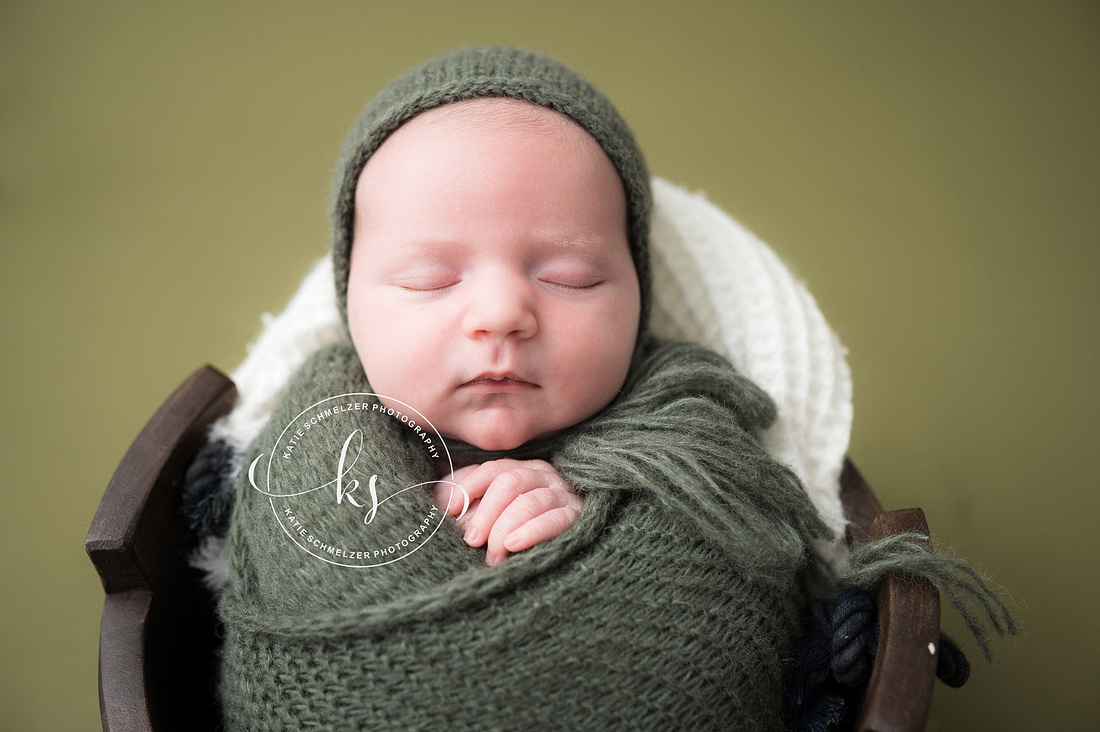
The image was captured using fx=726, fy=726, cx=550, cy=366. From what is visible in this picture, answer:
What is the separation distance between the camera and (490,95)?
856 millimetres

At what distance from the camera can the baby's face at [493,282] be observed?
0.75m

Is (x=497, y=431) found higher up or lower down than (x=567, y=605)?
higher up

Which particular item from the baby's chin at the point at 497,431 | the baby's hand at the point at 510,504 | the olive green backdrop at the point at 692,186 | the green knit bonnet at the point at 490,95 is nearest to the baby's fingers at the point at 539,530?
the baby's hand at the point at 510,504

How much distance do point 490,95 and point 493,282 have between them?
0.26 meters

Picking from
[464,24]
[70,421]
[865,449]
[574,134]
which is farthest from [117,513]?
[464,24]

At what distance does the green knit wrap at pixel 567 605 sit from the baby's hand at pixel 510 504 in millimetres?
18

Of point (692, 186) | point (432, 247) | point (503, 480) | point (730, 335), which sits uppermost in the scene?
point (692, 186)

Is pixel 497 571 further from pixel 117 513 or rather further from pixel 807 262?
pixel 807 262

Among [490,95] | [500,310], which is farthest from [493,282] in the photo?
[490,95]

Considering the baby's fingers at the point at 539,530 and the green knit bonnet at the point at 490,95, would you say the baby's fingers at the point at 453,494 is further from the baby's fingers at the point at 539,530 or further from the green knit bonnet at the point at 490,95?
the green knit bonnet at the point at 490,95

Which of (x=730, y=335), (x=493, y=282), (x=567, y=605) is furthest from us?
(x=730, y=335)

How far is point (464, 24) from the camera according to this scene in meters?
1.64

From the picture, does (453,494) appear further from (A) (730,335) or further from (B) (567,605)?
(A) (730,335)

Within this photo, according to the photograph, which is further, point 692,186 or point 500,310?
point 692,186
